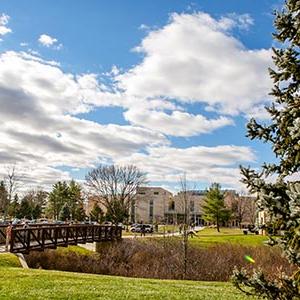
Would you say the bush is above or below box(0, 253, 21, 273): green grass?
below

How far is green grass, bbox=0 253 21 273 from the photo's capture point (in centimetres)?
1780

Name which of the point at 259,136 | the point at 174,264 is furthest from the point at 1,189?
the point at 259,136

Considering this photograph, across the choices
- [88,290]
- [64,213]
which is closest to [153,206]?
[64,213]

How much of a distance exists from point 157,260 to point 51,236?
25.5 feet

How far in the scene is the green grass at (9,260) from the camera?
17797mm

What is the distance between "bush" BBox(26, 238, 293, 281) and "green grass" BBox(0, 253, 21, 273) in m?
3.86

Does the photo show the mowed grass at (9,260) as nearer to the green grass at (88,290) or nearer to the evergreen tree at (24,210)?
the green grass at (88,290)

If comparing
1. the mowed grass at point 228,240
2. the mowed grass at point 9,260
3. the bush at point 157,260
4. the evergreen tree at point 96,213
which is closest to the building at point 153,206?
the evergreen tree at point 96,213

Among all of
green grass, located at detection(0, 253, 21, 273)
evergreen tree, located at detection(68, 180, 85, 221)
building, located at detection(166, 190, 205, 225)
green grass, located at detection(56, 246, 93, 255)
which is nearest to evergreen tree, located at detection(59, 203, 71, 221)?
evergreen tree, located at detection(68, 180, 85, 221)

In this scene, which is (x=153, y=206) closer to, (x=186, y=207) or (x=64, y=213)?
(x=64, y=213)

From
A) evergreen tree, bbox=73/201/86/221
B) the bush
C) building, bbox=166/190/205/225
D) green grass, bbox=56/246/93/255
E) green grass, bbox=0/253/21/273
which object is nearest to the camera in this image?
green grass, bbox=0/253/21/273

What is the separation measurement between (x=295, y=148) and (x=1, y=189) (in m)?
57.6

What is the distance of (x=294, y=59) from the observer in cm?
461

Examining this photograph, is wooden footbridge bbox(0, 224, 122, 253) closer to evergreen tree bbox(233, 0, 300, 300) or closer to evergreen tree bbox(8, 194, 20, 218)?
evergreen tree bbox(233, 0, 300, 300)
